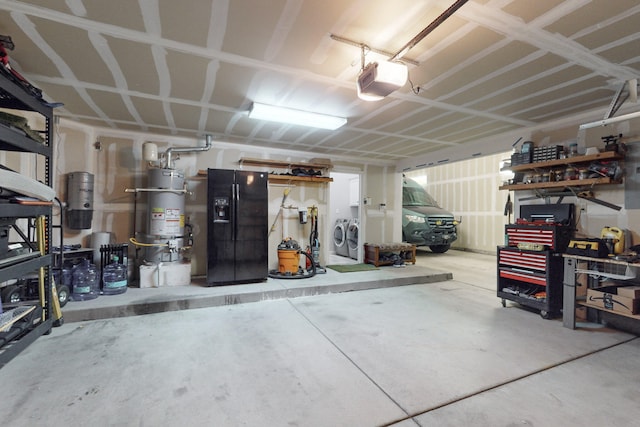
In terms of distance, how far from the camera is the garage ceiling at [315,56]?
1885mm

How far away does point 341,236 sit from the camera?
25.3 feet

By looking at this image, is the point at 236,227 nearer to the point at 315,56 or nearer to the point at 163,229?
the point at 163,229

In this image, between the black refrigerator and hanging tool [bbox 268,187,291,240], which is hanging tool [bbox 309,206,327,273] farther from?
the black refrigerator

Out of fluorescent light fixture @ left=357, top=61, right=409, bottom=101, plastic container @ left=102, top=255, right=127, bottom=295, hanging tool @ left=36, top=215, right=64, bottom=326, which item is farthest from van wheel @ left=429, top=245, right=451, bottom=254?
hanging tool @ left=36, top=215, right=64, bottom=326

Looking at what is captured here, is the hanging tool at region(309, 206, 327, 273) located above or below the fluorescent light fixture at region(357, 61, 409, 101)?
below

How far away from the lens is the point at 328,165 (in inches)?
240

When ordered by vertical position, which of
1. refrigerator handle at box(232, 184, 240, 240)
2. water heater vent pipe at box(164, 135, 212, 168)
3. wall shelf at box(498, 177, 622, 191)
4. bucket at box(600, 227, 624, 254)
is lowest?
bucket at box(600, 227, 624, 254)

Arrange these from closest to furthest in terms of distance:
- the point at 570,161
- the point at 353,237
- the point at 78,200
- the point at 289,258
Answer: the point at 570,161 → the point at 78,200 → the point at 289,258 → the point at 353,237

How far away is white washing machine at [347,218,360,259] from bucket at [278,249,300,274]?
216 cm

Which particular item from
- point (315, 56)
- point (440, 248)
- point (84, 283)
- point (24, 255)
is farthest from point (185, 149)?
point (440, 248)

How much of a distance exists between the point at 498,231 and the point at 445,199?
219 cm

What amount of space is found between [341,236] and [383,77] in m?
5.70

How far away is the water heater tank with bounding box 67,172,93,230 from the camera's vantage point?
4125mm

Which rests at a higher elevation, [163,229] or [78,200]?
[78,200]
